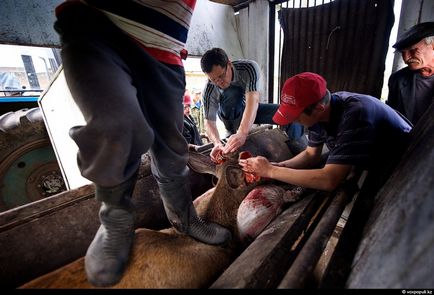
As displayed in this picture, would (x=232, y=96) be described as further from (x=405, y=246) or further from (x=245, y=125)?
(x=405, y=246)

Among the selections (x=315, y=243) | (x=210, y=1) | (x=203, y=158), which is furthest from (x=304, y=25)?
(x=315, y=243)

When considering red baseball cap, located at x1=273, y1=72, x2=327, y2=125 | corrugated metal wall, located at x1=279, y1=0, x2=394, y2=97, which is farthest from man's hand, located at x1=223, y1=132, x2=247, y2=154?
corrugated metal wall, located at x1=279, y1=0, x2=394, y2=97

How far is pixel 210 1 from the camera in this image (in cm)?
479

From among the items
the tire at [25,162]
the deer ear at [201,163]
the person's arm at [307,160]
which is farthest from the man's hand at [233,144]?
the tire at [25,162]

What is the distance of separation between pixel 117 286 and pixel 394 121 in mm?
2027

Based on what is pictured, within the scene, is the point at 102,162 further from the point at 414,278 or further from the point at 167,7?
the point at 414,278

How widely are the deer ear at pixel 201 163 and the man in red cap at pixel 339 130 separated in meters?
0.40

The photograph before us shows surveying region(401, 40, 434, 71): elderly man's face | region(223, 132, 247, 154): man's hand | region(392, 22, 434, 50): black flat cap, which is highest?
region(392, 22, 434, 50): black flat cap

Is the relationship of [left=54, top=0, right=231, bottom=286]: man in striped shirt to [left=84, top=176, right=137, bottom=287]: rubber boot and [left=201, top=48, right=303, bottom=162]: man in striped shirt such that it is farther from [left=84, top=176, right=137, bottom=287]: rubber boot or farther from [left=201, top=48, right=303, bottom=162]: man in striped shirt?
[left=201, top=48, right=303, bottom=162]: man in striped shirt

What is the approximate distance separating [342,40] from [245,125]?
284 cm

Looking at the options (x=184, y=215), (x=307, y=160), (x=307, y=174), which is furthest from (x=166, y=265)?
(x=307, y=160)

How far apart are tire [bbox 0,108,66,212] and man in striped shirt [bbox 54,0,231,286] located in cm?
277

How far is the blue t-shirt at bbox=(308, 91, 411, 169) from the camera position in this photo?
1.37 meters

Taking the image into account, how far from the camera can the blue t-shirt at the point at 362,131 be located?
137cm
